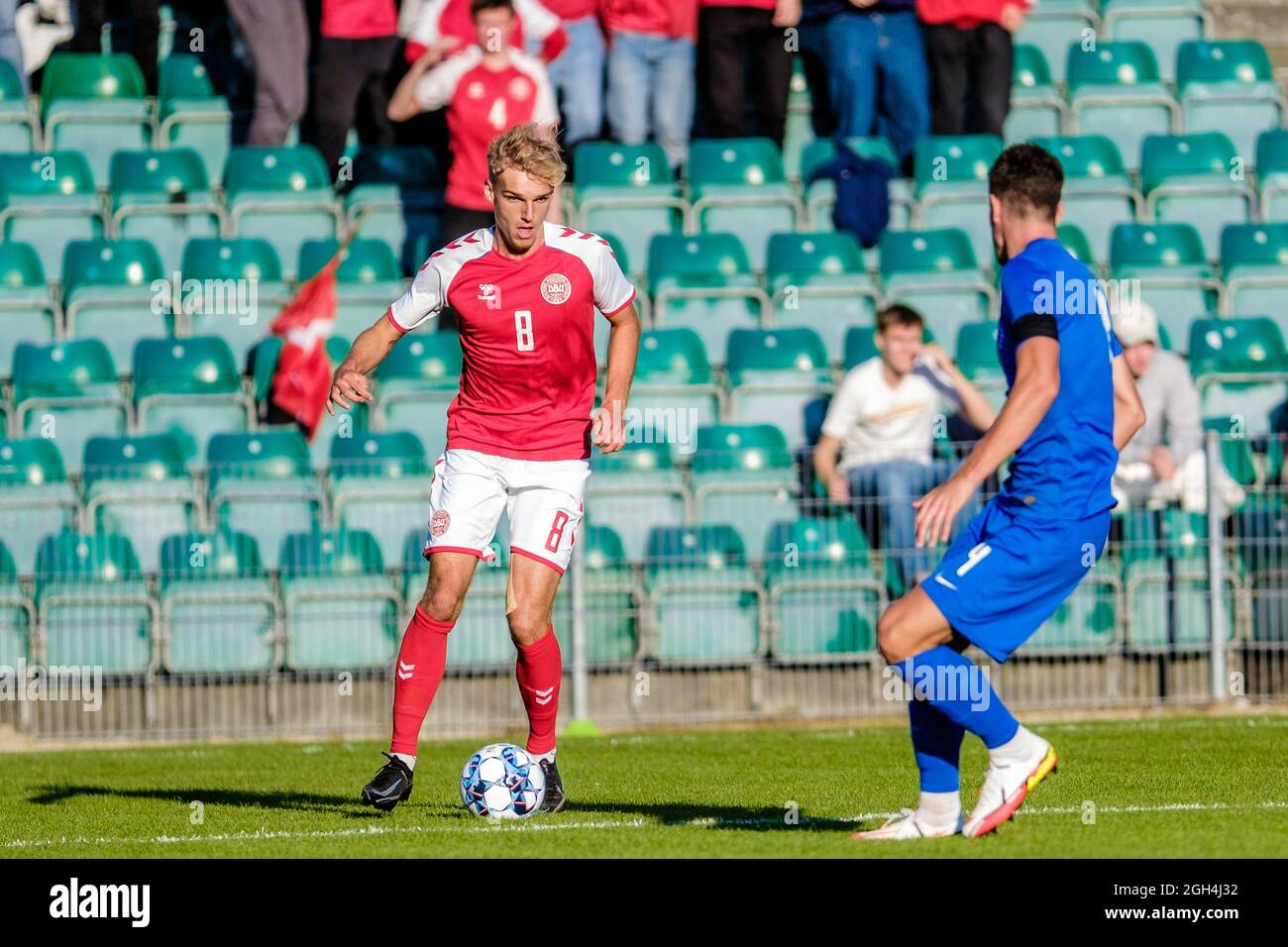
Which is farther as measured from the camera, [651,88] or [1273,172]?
[1273,172]

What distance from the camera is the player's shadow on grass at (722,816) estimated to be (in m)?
6.91

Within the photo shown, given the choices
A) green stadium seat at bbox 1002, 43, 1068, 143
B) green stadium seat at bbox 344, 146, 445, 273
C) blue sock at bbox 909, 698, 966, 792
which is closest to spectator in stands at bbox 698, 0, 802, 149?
green stadium seat at bbox 1002, 43, 1068, 143

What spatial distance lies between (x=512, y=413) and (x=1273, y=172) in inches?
379

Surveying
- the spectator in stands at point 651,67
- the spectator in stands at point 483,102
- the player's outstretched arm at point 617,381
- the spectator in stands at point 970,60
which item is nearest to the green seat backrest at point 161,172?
the spectator in stands at point 483,102

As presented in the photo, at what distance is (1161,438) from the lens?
1238 centimetres

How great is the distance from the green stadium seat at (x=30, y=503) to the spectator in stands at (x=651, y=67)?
16.9ft

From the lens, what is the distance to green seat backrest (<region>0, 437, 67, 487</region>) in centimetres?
1230

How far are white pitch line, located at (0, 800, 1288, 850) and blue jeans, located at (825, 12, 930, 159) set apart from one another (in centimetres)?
Result: 889

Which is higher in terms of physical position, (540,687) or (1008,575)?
(1008,575)

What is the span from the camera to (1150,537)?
1211cm

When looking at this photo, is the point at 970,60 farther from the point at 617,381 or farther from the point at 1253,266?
the point at 617,381

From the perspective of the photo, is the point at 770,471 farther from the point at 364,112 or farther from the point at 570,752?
the point at 364,112

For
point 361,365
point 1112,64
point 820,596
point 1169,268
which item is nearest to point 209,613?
point 820,596

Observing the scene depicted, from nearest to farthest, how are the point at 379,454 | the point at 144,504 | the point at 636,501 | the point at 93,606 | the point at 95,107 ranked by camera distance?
the point at 93,606 < the point at 144,504 < the point at 636,501 < the point at 379,454 < the point at 95,107
